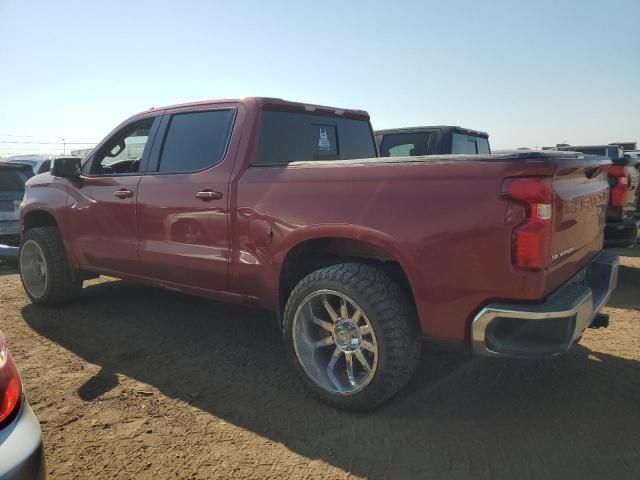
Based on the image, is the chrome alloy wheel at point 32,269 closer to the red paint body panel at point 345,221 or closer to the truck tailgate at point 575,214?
the red paint body panel at point 345,221

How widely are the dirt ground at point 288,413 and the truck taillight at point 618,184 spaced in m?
1.09

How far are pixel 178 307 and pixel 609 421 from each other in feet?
12.6

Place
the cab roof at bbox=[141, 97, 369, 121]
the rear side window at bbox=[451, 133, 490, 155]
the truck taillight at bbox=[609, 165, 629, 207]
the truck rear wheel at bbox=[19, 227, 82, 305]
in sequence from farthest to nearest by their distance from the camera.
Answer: the rear side window at bbox=[451, 133, 490, 155] < the truck rear wheel at bbox=[19, 227, 82, 305] < the truck taillight at bbox=[609, 165, 629, 207] < the cab roof at bbox=[141, 97, 369, 121]

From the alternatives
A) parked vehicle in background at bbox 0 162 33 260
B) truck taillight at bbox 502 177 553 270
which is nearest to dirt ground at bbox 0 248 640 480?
truck taillight at bbox 502 177 553 270

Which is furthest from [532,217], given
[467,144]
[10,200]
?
[10,200]

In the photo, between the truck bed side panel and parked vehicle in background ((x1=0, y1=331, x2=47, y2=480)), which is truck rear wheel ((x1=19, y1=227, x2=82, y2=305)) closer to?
the truck bed side panel

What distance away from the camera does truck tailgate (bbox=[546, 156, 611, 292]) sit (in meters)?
2.59

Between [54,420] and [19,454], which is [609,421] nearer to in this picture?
[19,454]

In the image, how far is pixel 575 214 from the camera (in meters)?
2.84

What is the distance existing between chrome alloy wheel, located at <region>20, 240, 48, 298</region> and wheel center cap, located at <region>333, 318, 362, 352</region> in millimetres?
3542

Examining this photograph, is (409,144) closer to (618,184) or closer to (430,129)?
(430,129)

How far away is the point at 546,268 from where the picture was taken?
249cm

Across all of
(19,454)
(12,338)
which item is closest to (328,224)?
(19,454)

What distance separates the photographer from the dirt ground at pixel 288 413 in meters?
2.58
